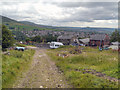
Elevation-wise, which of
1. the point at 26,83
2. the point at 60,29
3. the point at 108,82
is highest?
the point at 60,29

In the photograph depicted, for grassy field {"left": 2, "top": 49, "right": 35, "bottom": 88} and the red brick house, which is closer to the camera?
grassy field {"left": 2, "top": 49, "right": 35, "bottom": 88}

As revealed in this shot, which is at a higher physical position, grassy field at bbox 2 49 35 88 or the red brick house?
the red brick house

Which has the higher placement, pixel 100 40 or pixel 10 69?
pixel 100 40

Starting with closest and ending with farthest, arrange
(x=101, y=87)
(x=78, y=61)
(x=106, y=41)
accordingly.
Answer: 1. (x=101, y=87)
2. (x=78, y=61)
3. (x=106, y=41)

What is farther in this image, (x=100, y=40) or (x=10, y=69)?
(x=100, y=40)

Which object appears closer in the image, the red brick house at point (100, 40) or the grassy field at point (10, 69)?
the grassy field at point (10, 69)

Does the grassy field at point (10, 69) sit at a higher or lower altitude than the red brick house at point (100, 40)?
lower

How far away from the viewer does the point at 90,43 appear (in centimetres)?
4859

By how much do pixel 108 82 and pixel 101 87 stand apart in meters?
0.51

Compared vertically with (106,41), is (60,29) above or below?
above

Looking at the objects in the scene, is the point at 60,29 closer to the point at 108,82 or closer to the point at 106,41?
the point at 106,41

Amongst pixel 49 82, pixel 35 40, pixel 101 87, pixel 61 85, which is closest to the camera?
pixel 101 87

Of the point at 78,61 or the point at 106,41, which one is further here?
the point at 106,41

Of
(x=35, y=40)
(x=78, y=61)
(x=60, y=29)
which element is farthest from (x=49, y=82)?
(x=60, y=29)
